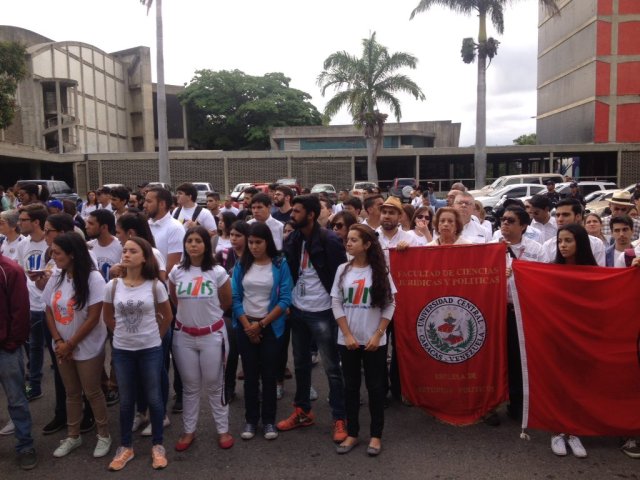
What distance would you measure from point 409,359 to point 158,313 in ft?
6.90

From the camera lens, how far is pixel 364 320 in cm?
411

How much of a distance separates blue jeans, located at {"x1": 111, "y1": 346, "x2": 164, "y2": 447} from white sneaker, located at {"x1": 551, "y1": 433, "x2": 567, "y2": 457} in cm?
292

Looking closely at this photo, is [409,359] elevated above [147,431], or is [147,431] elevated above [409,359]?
[409,359]

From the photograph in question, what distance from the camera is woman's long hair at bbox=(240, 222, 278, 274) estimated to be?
172 inches

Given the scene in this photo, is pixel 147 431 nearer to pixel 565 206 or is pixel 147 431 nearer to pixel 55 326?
pixel 55 326

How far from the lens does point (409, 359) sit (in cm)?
471

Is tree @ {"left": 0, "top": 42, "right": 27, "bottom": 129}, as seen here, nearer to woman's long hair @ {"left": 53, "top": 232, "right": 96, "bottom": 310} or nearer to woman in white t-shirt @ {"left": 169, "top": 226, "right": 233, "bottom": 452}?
woman's long hair @ {"left": 53, "top": 232, "right": 96, "bottom": 310}

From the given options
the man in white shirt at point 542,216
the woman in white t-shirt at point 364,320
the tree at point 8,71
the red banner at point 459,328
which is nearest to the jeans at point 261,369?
the woman in white t-shirt at point 364,320

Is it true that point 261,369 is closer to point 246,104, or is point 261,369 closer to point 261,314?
point 261,314

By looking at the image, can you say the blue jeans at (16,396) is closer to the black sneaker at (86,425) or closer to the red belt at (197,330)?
the black sneaker at (86,425)

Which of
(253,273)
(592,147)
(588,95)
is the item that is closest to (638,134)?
(588,95)

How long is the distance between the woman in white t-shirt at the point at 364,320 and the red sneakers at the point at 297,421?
52 centimetres

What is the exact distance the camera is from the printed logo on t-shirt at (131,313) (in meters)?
3.95

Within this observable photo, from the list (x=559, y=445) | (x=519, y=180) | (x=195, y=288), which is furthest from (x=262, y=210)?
(x=519, y=180)
